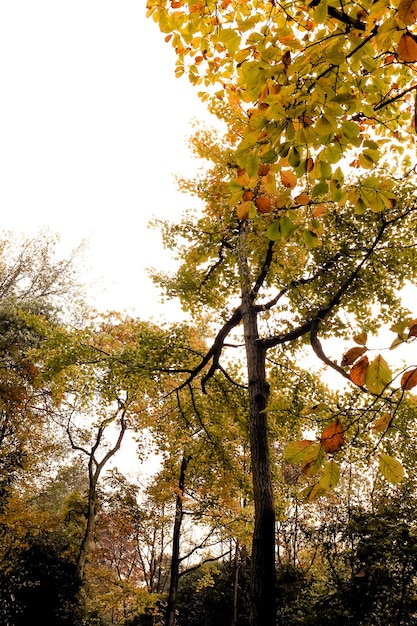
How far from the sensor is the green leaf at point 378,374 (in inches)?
38.7

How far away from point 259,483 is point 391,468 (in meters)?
4.27

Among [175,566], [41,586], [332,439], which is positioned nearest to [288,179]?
[332,439]

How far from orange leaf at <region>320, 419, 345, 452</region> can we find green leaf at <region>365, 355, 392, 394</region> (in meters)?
0.16

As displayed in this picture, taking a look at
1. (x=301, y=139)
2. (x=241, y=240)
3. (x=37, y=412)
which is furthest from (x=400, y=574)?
(x=37, y=412)

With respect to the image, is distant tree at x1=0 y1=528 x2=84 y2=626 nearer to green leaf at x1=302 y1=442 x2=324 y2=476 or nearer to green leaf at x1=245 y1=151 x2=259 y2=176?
green leaf at x1=302 y1=442 x2=324 y2=476

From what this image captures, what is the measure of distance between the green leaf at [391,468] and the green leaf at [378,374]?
20cm

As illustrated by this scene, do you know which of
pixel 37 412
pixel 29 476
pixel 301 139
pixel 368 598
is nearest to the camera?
pixel 301 139

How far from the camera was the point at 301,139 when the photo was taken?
1396 millimetres

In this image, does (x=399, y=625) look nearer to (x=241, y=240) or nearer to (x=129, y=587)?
(x=241, y=240)

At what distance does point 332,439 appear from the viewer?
39.4 inches

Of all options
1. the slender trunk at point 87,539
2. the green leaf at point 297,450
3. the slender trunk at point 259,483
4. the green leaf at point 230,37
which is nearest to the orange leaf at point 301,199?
the green leaf at point 230,37

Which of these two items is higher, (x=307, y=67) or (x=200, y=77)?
(x=200, y=77)

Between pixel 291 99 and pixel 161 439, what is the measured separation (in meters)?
8.71

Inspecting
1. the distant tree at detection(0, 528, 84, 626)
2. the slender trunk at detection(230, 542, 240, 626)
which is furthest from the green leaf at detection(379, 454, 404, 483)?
the slender trunk at detection(230, 542, 240, 626)
